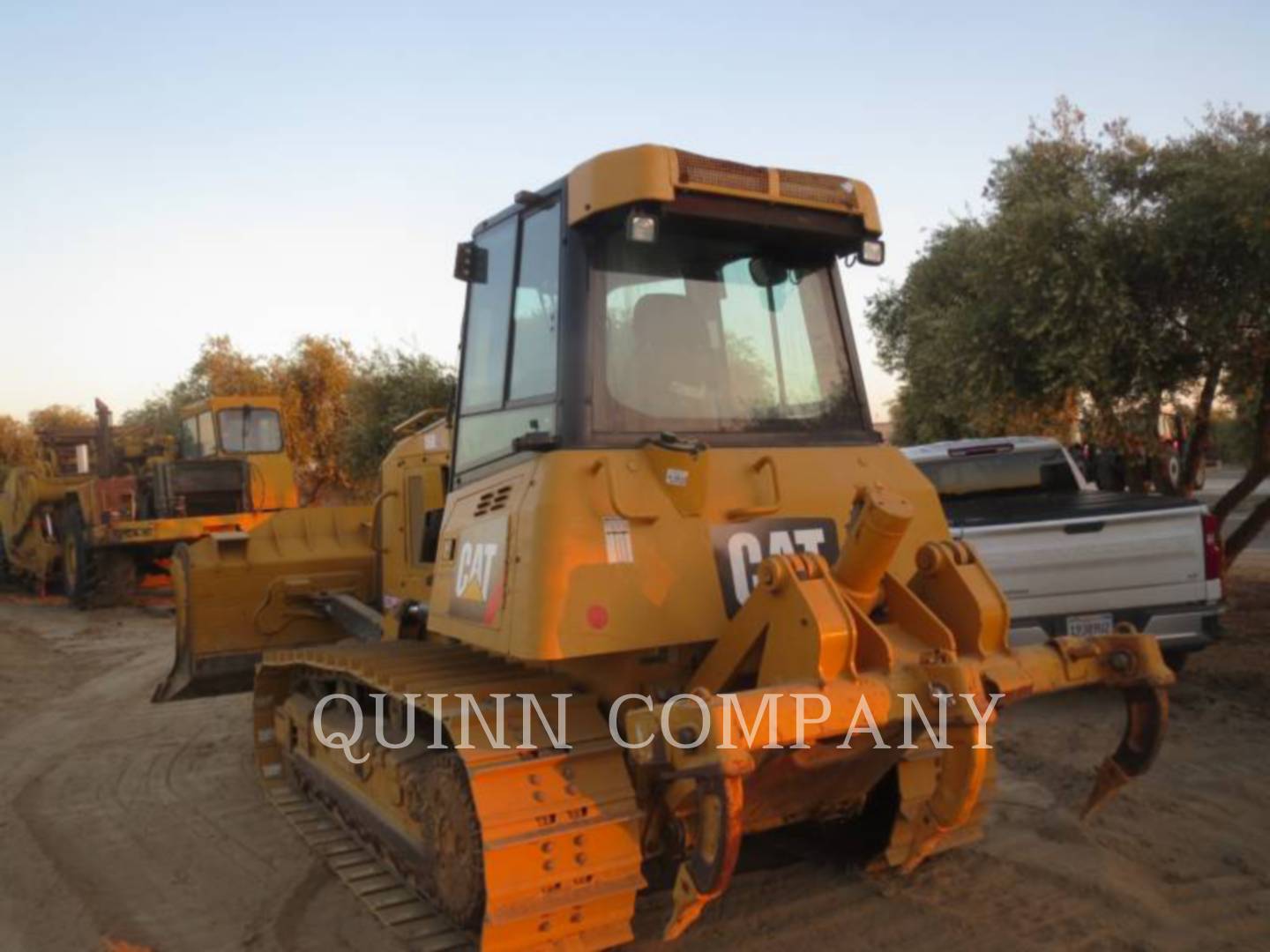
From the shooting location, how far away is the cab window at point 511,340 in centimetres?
421

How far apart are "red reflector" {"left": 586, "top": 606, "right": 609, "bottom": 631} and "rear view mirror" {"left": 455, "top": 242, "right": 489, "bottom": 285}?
1.81 m

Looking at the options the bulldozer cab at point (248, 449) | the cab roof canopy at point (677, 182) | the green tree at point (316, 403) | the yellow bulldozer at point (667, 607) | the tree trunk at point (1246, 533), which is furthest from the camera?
the green tree at point (316, 403)

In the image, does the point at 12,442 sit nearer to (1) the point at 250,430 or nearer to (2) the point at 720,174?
(1) the point at 250,430

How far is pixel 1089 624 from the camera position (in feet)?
24.0

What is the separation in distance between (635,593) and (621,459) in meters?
0.49

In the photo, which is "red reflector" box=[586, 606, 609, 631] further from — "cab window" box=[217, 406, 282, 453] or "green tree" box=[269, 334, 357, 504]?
"green tree" box=[269, 334, 357, 504]

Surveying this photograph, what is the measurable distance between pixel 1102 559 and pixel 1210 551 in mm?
736

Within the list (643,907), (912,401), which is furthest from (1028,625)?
(912,401)

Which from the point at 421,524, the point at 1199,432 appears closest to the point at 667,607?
the point at 421,524

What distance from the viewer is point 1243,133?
9570 mm

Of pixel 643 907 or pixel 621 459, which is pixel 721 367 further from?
pixel 643 907

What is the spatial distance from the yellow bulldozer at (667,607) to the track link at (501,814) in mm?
11

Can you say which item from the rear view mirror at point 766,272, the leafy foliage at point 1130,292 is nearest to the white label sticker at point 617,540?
the rear view mirror at point 766,272

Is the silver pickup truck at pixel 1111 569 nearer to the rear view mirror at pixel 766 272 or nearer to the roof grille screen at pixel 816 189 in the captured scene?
the rear view mirror at pixel 766 272
